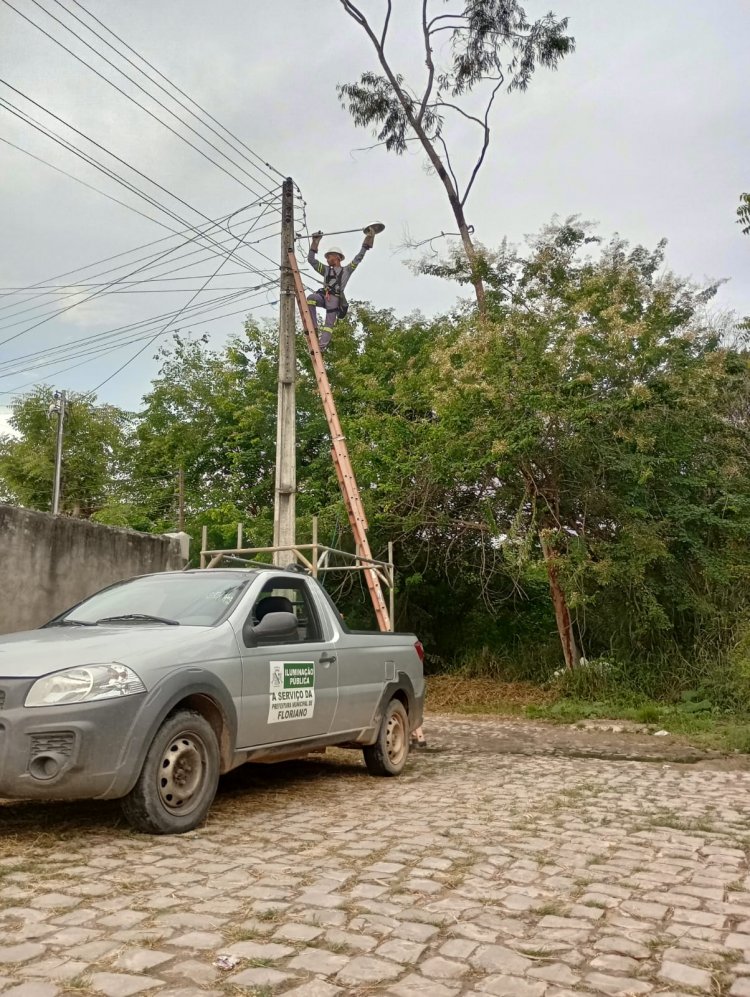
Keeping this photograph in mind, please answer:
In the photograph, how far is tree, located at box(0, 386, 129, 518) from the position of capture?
48438 mm

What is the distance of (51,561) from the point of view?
1123cm

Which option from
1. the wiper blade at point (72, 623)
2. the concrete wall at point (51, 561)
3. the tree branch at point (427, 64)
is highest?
the tree branch at point (427, 64)

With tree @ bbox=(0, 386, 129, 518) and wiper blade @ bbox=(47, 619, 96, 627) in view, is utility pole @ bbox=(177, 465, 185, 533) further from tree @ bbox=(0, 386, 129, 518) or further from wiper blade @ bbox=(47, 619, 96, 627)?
wiper blade @ bbox=(47, 619, 96, 627)

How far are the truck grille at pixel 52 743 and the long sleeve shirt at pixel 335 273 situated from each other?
1118cm

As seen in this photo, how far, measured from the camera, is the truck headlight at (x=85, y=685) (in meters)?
5.12

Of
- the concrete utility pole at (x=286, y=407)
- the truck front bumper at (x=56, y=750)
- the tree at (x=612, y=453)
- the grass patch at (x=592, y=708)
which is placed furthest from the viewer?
the tree at (x=612, y=453)

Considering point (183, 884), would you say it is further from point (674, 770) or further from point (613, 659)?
point (613, 659)

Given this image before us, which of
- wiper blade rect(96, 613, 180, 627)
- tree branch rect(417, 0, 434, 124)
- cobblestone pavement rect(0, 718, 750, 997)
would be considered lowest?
cobblestone pavement rect(0, 718, 750, 997)

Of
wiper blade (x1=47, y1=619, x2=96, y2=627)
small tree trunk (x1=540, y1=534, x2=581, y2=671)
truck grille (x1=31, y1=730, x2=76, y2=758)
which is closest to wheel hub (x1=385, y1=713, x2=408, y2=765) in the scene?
wiper blade (x1=47, y1=619, x2=96, y2=627)

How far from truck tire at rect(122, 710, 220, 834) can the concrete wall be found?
5677mm

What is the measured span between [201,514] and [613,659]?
13.5 meters

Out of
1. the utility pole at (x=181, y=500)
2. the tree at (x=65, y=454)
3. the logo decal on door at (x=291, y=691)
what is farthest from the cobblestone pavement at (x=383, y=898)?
the tree at (x=65, y=454)

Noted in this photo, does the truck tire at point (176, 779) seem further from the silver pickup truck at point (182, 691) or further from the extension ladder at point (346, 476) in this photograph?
the extension ladder at point (346, 476)

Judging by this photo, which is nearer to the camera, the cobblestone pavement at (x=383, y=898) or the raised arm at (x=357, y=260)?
the cobblestone pavement at (x=383, y=898)
